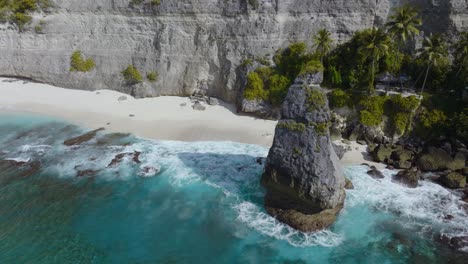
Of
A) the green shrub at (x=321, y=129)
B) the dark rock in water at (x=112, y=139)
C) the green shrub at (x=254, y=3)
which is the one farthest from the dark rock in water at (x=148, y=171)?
the green shrub at (x=254, y=3)

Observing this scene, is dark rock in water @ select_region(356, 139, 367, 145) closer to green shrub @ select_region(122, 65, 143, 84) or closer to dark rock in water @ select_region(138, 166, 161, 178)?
dark rock in water @ select_region(138, 166, 161, 178)

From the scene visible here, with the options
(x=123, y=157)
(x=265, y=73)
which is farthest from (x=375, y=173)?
(x=123, y=157)

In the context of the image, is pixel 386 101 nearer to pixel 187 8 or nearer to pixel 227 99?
pixel 227 99

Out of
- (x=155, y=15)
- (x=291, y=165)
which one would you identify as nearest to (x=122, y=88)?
(x=155, y=15)

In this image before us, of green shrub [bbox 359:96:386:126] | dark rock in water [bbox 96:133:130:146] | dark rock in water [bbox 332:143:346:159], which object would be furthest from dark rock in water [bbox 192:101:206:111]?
green shrub [bbox 359:96:386:126]

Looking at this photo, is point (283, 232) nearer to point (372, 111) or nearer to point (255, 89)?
point (372, 111)

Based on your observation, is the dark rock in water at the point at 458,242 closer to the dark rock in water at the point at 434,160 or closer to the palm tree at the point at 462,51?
the dark rock in water at the point at 434,160
